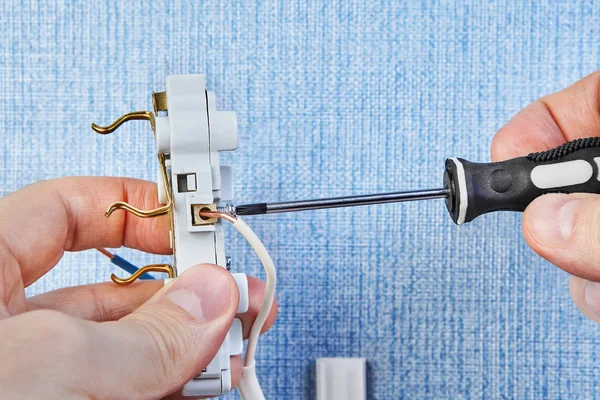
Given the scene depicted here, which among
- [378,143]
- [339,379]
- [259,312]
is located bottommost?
[339,379]

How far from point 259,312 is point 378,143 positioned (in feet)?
0.74

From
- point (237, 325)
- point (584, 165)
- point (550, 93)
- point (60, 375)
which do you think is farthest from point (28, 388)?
point (550, 93)

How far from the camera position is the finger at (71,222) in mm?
490

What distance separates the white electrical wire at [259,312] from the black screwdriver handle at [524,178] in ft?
0.41

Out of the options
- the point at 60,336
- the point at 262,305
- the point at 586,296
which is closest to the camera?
the point at 60,336

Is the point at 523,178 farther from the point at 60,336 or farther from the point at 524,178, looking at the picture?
the point at 60,336

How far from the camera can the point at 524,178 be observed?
0.43m

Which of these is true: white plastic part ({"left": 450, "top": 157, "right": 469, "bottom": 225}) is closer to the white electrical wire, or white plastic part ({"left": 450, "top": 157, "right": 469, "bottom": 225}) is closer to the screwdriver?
the screwdriver

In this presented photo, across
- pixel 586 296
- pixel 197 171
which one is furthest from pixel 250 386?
pixel 586 296

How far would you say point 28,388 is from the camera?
12.8 inches

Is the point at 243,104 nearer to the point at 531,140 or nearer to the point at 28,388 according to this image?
the point at 531,140

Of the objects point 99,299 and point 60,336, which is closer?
point 60,336

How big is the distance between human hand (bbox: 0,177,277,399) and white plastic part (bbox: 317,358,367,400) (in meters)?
0.13

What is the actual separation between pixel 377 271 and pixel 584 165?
24 cm
